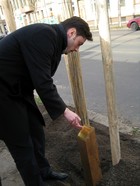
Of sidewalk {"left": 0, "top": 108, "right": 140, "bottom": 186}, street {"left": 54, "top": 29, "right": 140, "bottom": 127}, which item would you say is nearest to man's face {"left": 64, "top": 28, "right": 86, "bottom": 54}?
sidewalk {"left": 0, "top": 108, "right": 140, "bottom": 186}

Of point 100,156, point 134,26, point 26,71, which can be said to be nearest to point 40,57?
point 26,71

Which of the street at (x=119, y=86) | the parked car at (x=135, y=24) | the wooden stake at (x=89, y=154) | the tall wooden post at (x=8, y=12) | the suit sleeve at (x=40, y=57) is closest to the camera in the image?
the suit sleeve at (x=40, y=57)

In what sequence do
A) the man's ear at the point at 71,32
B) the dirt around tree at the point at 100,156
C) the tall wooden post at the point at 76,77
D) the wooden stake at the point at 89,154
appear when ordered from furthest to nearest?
the tall wooden post at the point at 76,77
the dirt around tree at the point at 100,156
the wooden stake at the point at 89,154
the man's ear at the point at 71,32

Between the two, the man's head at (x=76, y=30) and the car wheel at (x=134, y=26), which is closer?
the man's head at (x=76, y=30)

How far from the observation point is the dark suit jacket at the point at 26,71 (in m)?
1.75

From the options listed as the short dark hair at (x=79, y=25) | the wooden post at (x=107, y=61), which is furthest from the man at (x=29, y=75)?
the wooden post at (x=107, y=61)

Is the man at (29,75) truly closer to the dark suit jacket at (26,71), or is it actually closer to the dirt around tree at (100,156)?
the dark suit jacket at (26,71)

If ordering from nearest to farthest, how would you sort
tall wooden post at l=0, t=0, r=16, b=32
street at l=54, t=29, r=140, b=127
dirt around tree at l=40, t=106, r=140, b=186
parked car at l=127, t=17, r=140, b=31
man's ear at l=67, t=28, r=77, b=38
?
1. man's ear at l=67, t=28, r=77, b=38
2. dirt around tree at l=40, t=106, r=140, b=186
3. tall wooden post at l=0, t=0, r=16, b=32
4. street at l=54, t=29, r=140, b=127
5. parked car at l=127, t=17, r=140, b=31

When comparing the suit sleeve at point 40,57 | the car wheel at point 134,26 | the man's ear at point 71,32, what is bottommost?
the car wheel at point 134,26

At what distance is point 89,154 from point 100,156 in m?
→ 0.62

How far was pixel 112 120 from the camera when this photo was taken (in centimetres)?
212

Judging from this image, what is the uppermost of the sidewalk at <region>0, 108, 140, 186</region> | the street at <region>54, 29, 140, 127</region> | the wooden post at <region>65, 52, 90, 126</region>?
the wooden post at <region>65, 52, 90, 126</region>

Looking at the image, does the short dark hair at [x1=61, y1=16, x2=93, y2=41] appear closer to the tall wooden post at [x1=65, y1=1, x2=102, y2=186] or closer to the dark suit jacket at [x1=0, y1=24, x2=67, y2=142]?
the dark suit jacket at [x1=0, y1=24, x2=67, y2=142]

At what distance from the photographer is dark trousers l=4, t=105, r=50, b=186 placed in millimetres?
2112
